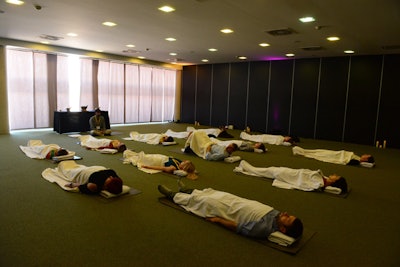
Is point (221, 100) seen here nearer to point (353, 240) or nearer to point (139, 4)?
point (139, 4)

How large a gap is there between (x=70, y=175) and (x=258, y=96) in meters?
8.31

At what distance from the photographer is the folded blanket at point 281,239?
268 centimetres

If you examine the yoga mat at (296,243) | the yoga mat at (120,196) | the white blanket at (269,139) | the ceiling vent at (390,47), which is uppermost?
the ceiling vent at (390,47)

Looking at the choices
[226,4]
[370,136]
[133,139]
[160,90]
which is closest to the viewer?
[226,4]

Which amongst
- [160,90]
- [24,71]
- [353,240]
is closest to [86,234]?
[353,240]

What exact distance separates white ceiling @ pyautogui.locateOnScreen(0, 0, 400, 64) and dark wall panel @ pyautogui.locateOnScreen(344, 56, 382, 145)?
0.54 m

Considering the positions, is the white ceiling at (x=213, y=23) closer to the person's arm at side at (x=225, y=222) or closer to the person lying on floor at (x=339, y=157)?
the person lying on floor at (x=339, y=157)

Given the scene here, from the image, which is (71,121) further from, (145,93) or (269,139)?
(269,139)

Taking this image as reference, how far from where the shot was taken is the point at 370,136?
352 inches

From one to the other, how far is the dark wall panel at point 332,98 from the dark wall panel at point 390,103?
105 centimetres

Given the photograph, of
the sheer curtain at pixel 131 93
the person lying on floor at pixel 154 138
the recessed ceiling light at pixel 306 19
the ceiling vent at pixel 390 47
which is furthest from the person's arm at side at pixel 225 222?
the sheer curtain at pixel 131 93

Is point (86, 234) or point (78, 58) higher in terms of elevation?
point (78, 58)

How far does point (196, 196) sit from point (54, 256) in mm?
1536

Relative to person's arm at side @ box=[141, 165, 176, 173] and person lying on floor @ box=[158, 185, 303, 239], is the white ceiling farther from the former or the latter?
person lying on floor @ box=[158, 185, 303, 239]
